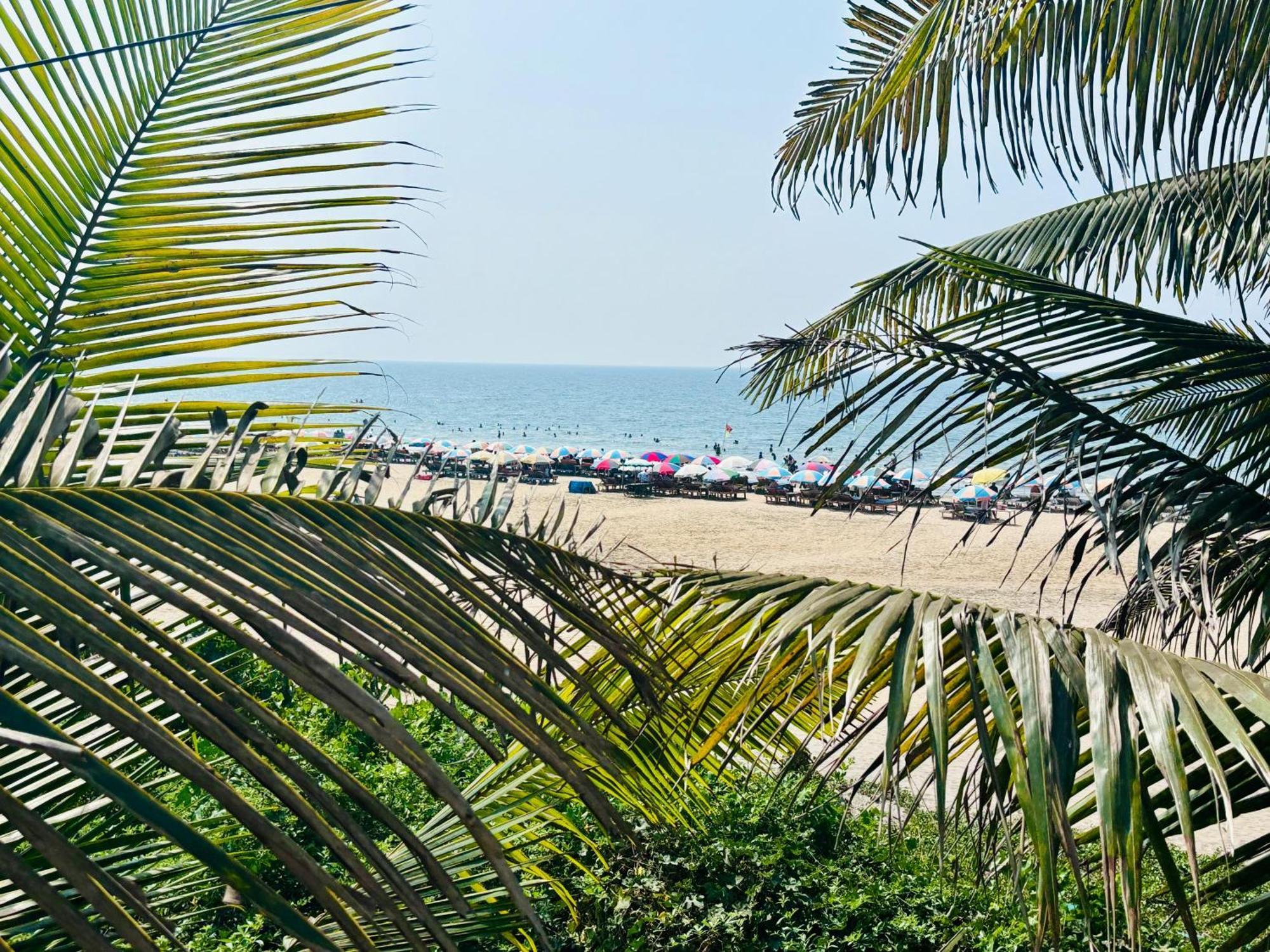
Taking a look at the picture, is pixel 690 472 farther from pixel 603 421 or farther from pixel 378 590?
pixel 603 421

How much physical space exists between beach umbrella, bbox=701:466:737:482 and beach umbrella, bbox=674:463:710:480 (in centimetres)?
22

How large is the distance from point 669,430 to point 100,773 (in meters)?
117

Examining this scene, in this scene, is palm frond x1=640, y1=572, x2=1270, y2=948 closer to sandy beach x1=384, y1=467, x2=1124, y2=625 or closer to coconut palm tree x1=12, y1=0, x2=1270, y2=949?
coconut palm tree x1=12, y1=0, x2=1270, y2=949

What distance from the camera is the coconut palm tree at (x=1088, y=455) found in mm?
1749

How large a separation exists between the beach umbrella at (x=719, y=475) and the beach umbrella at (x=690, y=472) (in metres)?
0.22

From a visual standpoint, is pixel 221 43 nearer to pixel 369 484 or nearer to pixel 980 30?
pixel 369 484

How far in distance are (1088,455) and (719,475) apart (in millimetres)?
39347

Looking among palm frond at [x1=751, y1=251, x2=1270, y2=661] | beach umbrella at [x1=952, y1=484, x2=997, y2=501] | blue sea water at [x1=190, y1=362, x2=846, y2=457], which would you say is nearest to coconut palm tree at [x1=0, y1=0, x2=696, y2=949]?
palm frond at [x1=751, y1=251, x2=1270, y2=661]

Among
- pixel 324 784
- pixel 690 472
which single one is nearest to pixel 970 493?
pixel 690 472

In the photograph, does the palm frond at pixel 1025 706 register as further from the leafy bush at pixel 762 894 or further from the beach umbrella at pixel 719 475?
the beach umbrella at pixel 719 475

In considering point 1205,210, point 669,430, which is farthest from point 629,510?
point 669,430

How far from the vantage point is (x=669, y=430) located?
385 feet

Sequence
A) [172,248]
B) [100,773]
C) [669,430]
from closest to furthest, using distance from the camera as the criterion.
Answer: [100,773] < [172,248] < [669,430]

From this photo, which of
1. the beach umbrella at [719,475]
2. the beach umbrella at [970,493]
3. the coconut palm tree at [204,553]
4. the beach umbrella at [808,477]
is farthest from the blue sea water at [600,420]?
the coconut palm tree at [204,553]
